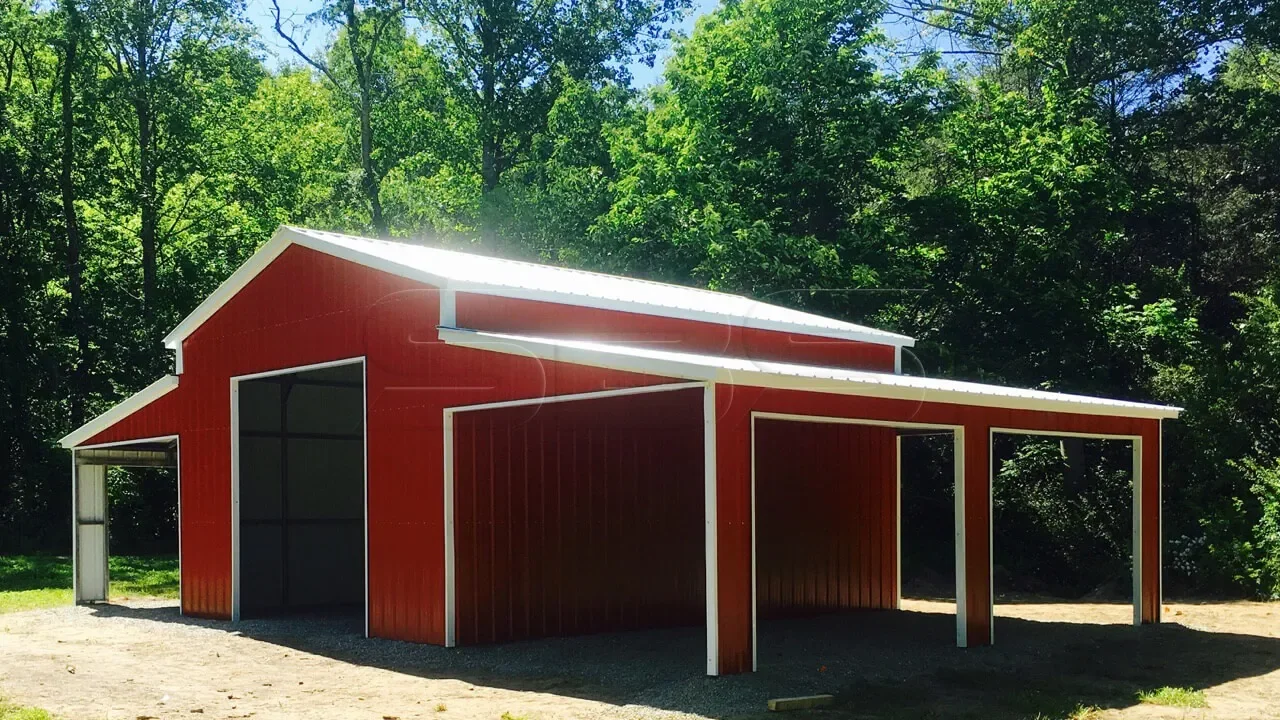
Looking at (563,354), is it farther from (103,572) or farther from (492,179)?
(492,179)

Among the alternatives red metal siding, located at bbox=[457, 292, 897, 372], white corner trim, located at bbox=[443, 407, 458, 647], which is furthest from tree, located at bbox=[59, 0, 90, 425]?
white corner trim, located at bbox=[443, 407, 458, 647]

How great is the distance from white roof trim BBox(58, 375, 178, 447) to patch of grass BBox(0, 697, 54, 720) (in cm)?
701

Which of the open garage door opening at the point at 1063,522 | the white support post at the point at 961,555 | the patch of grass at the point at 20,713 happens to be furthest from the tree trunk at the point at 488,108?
the patch of grass at the point at 20,713

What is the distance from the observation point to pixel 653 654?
39.0 feet

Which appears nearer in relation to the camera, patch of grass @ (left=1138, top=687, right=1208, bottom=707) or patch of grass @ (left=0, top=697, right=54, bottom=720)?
patch of grass @ (left=0, top=697, right=54, bottom=720)

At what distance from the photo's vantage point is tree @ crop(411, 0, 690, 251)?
109ft

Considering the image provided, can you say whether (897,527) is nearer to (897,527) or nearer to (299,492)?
(897,527)

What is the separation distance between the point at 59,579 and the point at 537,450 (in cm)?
1328

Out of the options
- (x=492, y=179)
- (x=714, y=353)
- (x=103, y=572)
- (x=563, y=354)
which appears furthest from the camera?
(x=492, y=179)

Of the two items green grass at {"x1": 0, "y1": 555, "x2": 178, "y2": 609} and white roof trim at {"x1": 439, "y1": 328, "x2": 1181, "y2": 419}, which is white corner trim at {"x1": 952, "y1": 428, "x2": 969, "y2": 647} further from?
green grass at {"x1": 0, "y1": 555, "x2": 178, "y2": 609}

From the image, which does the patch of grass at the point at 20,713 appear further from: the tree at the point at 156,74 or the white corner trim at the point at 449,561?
the tree at the point at 156,74

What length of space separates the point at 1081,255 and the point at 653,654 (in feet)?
52.8

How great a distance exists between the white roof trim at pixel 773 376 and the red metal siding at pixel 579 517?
0.92 m

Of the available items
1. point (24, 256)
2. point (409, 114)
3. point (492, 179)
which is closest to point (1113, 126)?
point (492, 179)
